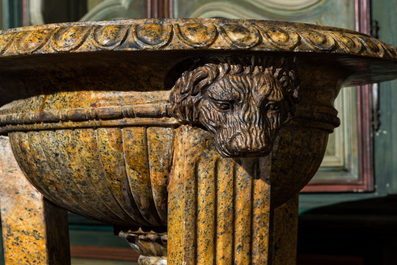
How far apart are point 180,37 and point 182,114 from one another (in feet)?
0.54

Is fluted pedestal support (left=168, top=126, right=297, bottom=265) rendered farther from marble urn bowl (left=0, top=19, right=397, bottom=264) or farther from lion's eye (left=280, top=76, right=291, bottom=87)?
lion's eye (left=280, top=76, right=291, bottom=87)

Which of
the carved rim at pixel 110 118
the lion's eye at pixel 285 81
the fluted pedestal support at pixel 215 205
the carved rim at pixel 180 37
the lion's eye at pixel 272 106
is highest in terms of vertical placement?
the carved rim at pixel 180 37

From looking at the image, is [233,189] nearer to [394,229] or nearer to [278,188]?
[278,188]

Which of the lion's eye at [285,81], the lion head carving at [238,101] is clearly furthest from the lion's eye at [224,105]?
the lion's eye at [285,81]

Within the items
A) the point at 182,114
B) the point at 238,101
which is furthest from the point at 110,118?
the point at 238,101

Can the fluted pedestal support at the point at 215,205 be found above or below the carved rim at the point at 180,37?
below

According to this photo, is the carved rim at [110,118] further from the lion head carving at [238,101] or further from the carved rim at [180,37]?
the carved rim at [180,37]

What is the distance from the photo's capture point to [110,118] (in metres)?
1.03

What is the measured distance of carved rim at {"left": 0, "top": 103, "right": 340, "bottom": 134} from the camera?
1.01m

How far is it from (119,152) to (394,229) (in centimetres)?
124

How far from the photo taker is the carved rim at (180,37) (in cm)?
89

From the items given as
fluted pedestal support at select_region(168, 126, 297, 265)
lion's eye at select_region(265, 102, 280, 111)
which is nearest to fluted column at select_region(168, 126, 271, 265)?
fluted pedestal support at select_region(168, 126, 297, 265)

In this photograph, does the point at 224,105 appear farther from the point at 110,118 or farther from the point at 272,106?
the point at 110,118

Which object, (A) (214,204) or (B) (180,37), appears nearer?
(B) (180,37)
